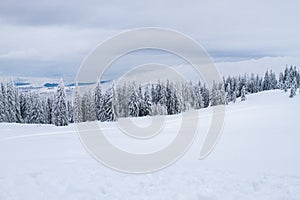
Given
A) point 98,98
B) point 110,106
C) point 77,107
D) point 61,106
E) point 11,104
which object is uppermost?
point 98,98

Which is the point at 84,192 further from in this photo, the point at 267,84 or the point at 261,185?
the point at 267,84

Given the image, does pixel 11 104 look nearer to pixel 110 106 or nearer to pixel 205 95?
pixel 110 106

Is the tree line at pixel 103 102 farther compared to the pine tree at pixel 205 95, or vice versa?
the pine tree at pixel 205 95

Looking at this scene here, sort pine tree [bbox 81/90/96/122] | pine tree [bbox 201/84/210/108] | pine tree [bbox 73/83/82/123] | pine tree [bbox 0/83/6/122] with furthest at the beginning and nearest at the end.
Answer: pine tree [bbox 201/84/210/108] → pine tree [bbox 81/90/96/122] → pine tree [bbox 0/83/6/122] → pine tree [bbox 73/83/82/123]

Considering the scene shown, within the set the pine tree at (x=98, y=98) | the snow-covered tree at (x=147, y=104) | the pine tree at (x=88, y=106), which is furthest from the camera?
the snow-covered tree at (x=147, y=104)

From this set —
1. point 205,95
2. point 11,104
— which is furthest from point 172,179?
point 205,95

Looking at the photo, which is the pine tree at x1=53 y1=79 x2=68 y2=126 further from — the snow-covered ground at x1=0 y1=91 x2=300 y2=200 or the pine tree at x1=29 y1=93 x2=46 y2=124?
the snow-covered ground at x1=0 y1=91 x2=300 y2=200

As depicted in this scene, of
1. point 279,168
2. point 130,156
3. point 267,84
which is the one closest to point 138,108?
point 130,156

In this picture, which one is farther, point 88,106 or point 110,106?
point 88,106

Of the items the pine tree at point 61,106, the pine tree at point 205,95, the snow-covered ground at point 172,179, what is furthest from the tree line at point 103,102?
the snow-covered ground at point 172,179

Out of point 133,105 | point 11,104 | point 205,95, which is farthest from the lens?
point 205,95

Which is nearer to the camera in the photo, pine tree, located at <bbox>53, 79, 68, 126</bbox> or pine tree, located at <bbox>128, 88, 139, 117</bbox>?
pine tree, located at <bbox>53, 79, 68, 126</bbox>

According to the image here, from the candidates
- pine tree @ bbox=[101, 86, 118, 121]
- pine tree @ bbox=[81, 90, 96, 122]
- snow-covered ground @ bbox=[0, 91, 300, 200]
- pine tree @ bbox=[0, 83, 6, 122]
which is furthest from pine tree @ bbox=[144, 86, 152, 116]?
snow-covered ground @ bbox=[0, 91, 300, 200]

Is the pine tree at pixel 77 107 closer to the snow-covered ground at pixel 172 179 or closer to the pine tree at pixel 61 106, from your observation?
the pine tree at pixel 61 106
